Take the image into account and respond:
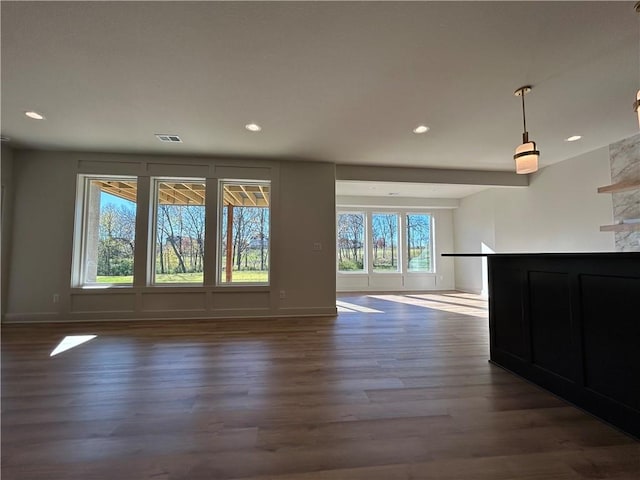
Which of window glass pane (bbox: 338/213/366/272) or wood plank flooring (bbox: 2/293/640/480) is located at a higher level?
window glass pane (bbox: 338/213/366/272)

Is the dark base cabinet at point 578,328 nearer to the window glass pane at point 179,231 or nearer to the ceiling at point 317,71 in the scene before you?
the ceiling at point 317,71

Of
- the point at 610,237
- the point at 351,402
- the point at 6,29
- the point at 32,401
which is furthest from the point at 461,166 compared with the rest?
the point at 32,401

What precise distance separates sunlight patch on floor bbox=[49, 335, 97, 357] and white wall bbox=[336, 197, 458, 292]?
18.7 feet

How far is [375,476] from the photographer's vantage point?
50.3 inches

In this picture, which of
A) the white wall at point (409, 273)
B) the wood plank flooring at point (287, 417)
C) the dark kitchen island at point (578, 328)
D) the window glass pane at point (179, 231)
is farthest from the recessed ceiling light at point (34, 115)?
the white wall at point (409, 273)

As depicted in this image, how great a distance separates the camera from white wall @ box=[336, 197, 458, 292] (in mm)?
7895

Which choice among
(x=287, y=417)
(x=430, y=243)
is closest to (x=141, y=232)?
(x=287, y=417)

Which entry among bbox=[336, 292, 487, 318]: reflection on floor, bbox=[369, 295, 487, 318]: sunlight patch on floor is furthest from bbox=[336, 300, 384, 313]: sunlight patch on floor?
bbox=[369, 295, 487, 318]: sunlight patch on floor

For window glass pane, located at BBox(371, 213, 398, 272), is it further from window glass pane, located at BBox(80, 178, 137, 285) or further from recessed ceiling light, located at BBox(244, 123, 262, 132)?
window glass pane, located at BBox(80, 178, 137, 285)

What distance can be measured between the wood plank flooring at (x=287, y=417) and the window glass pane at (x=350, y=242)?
497 centimetres

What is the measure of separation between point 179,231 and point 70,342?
209cm

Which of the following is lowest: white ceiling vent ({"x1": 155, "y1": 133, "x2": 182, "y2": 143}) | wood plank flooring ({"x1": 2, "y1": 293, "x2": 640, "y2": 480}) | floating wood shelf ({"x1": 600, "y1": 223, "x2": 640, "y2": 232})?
wood plank flooring ({"x1": 2, "y1": 293, "x2": 640, "y2": 480})

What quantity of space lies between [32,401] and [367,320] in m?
3.66

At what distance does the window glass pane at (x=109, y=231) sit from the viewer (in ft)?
15.0
